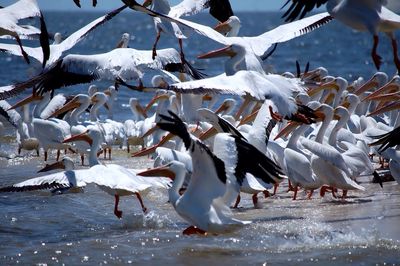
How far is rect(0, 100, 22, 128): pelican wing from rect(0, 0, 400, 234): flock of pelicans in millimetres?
19

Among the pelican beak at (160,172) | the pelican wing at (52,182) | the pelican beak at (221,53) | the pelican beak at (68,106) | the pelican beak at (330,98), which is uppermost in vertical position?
the pelican beak at (221,53)

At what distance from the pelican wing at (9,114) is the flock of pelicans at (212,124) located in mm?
19

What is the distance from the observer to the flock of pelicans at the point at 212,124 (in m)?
6.86

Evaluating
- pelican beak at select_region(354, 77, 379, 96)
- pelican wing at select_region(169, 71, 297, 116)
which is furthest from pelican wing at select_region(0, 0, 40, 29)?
pelican beak at select_region(354, 77, 379, 96)

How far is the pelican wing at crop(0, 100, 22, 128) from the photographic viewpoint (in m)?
12.2

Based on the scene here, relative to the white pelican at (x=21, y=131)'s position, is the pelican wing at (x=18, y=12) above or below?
above

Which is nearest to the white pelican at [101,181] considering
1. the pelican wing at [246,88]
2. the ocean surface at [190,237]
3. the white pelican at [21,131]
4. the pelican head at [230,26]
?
the ocean surface at [190,237]

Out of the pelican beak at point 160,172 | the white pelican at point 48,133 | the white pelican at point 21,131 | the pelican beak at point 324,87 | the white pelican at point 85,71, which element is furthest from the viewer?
the white pelican at point 21,131

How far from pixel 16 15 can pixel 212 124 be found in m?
2.23

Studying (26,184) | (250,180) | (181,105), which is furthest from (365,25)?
(181,105)

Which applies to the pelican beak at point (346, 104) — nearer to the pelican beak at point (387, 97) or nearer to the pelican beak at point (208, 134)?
the pelican beak at point (387, 97)

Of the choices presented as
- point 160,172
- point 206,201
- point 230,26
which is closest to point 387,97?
point 230,26

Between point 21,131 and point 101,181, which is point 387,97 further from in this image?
point 101,181

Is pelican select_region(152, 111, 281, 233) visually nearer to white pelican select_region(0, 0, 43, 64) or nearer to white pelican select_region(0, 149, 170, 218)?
white pelican select_region(0, 149, 170, 218)
